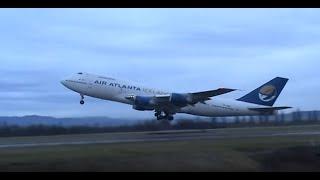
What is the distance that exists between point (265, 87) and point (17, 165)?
4104 centimetres

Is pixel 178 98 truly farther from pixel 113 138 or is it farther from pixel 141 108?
pixel 113 138

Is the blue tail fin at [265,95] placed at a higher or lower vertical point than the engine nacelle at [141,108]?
higher

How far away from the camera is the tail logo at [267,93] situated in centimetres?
5588

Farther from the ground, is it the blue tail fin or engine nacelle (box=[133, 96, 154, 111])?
the blue tail fin

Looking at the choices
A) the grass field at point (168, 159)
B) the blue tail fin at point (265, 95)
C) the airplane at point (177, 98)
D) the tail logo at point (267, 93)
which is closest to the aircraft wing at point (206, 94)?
the airplane at point (177, 98)

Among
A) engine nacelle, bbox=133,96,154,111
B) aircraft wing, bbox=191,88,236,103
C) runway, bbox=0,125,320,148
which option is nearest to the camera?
runway, bbox=0,125,320,148

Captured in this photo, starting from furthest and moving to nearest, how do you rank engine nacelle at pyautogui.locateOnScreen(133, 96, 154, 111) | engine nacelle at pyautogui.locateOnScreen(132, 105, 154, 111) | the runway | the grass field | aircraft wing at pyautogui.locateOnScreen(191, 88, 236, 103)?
1. engine nacelle at pyautogui.locateOnScreen(132, 105, 154, 111)
2. engine nacelle at pyautogui.locateOnScreen(133, 96, 154, 111)
3. aircraft wing at pyautogui.locateOnScreen(191, 88, 236, 103)
4. the runway
5. the grass field

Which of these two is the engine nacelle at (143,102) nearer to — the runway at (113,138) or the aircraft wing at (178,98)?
the aircraft wing at (178,98)

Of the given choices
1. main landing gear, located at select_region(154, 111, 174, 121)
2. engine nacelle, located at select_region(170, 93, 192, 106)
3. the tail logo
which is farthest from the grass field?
the tail logo

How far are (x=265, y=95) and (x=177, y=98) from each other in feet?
41.2

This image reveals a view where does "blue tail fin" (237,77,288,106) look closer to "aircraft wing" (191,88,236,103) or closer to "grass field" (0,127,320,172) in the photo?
"aircraft wing" (191,88,236,103)

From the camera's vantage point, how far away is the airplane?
48406 mm
